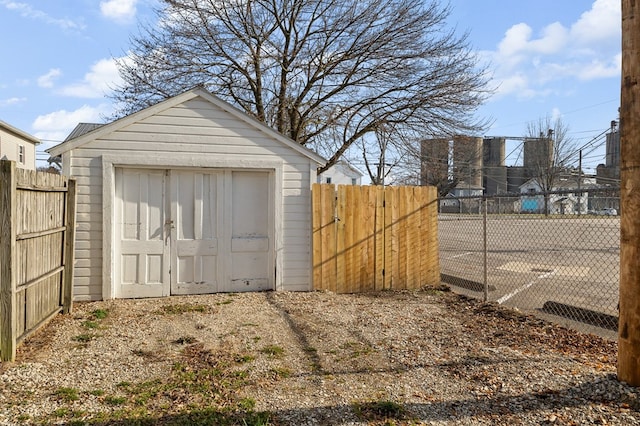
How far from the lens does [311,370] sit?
3.76m

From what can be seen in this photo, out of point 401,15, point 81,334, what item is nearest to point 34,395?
point 81,334

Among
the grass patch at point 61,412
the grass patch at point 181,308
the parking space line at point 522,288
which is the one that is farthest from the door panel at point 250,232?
the grass patch at point 61,412

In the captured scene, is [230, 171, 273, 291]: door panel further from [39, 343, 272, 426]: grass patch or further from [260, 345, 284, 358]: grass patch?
[39, 343, 272, 426]: grass patch

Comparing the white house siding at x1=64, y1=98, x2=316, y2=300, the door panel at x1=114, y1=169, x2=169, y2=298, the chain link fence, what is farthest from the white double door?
the chain link fence

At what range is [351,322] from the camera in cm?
532

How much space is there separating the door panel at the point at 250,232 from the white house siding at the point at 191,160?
0.81 feet

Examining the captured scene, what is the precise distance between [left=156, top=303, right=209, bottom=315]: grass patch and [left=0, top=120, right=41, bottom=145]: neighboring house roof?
1369 centimetres

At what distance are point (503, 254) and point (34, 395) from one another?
447 inches

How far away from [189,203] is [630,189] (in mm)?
5624

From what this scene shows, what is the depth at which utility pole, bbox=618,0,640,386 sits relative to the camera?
2.96 meters

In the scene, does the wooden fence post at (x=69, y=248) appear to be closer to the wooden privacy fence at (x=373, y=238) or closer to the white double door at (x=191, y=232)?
the white double door at (x=191, y=232)

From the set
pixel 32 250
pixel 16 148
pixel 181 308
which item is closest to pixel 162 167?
pixel 181 308

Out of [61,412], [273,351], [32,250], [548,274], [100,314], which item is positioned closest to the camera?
[61,412]

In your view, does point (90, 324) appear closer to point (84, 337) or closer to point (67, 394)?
point (84, 337)
